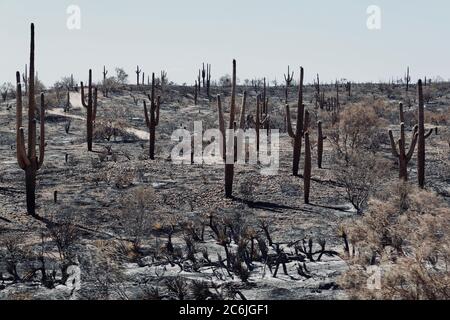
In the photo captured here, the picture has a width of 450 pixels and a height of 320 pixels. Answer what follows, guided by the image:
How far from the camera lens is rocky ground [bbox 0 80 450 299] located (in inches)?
431

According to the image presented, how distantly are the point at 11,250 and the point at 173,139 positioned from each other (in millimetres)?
20266

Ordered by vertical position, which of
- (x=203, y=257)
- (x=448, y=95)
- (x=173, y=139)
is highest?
(x=448, y=95)

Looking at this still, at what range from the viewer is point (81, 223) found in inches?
608

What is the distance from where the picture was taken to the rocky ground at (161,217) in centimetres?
1095

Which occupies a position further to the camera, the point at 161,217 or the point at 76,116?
the point at 76,116

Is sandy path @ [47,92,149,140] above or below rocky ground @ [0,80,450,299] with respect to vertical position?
above

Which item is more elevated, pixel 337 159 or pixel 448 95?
pixel 448 95

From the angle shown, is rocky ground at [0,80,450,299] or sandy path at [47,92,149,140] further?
sandy path at [47,92,149,140]

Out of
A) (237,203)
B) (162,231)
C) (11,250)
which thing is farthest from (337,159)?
(11,250)

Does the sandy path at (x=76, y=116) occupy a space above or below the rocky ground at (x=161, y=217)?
above

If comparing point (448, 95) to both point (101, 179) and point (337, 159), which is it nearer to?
point (337, 159)

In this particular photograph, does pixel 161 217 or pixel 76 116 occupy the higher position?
pixel 76 116

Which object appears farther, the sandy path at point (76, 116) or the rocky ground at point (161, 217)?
the sandy path at point (76, 116)

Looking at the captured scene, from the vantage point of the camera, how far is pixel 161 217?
16047mm
